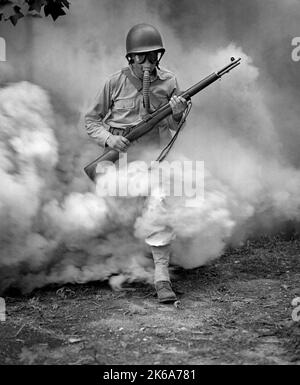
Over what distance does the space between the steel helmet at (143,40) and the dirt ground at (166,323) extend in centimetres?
198

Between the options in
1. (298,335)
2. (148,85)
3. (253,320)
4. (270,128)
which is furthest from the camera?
(270,128)

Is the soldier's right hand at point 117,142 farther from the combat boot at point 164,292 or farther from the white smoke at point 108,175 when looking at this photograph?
the combat boot at point 164,292

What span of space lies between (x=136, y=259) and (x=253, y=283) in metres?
1.05

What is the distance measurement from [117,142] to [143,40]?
2.84 ft

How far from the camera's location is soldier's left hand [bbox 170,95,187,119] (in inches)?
178

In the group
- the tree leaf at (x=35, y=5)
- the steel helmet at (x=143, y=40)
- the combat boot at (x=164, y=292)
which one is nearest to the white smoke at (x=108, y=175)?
the combat boot at (x=164, y=292)

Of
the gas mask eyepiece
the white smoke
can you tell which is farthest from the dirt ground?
the gas mask eyepiece

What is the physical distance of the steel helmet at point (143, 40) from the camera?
4551 mm

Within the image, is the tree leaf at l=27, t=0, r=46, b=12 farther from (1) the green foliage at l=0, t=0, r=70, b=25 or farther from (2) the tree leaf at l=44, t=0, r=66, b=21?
(2) the tree leaf at l=44, t=0, r=66, b=21

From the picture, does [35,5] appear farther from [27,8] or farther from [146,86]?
[146,86]

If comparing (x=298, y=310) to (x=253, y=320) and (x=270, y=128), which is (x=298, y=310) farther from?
(x=270, y=128)

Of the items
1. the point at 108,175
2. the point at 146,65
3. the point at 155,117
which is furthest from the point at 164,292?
the point at 146,65
